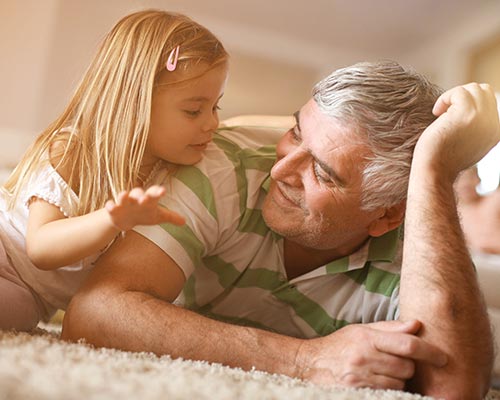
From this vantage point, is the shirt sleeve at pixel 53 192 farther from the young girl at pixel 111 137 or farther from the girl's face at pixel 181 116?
the girl's face at pixel 181 116

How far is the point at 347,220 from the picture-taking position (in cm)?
126

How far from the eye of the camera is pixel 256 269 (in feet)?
4.17

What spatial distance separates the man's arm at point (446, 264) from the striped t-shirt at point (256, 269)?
202 millimetres

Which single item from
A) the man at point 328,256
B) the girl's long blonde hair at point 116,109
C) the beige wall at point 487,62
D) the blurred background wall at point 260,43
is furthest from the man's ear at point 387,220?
the beige wall at point 487,62

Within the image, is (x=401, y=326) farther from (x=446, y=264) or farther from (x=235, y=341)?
(x=235, y=341)

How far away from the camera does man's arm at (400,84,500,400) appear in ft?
3.29

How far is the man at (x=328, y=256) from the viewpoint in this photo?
0.98m

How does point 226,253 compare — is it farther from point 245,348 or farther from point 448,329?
point 448,329

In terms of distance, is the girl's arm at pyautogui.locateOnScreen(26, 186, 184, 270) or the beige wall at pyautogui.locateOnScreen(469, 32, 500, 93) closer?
the girl's arm at pyautogui.locateOnScreen(26, 186, 184, 270)

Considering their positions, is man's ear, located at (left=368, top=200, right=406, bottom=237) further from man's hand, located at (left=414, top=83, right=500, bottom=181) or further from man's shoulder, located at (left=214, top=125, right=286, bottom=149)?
man's shoulder, located at (left=214, top=125, right=286, bottom=149)

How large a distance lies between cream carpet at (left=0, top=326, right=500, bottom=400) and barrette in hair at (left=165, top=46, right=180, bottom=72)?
495mm

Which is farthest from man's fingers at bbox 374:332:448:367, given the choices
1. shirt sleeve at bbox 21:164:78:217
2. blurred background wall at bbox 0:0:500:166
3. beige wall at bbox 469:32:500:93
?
beige wall at bbox 469:32:500:93

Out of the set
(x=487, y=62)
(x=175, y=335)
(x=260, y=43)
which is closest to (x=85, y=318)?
(x=175, y=335)

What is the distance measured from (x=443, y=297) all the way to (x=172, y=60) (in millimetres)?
599
